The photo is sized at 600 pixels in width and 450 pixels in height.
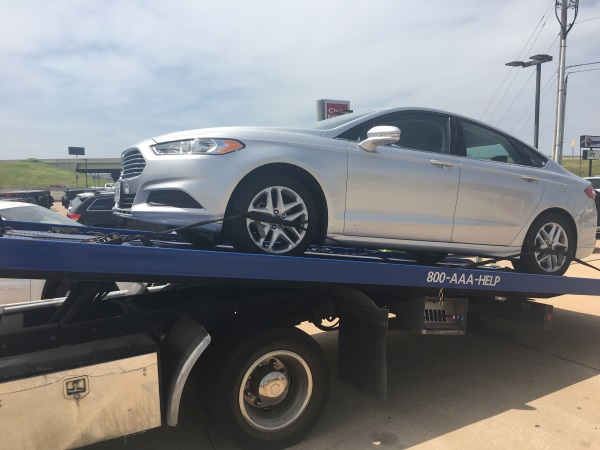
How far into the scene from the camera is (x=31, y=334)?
298 cm

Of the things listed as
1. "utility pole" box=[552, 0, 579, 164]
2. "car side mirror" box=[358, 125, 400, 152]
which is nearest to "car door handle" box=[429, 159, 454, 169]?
"car side mirror" box=[358, 125, 400, 152]

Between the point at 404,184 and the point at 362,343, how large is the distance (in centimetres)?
134

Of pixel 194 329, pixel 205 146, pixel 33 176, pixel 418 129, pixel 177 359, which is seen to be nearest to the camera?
pixel 177 359

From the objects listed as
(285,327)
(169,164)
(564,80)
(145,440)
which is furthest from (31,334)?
(564,80)

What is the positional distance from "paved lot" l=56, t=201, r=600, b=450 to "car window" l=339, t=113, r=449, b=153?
2162mm

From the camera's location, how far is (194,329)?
3205 mm

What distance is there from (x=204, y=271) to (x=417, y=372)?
8.99ft

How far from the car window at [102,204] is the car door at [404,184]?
1090 cm

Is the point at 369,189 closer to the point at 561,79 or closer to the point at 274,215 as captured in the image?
the point at 274,215

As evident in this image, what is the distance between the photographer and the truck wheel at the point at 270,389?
123 inches

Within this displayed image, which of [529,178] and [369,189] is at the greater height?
[529,178]

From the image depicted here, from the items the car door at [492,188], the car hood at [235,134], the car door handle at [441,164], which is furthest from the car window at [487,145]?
the car hood at [235,134]

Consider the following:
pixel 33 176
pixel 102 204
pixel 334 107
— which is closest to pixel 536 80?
pixel 334 107

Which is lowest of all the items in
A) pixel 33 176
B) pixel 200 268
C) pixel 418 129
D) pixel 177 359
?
pixel 177 359
